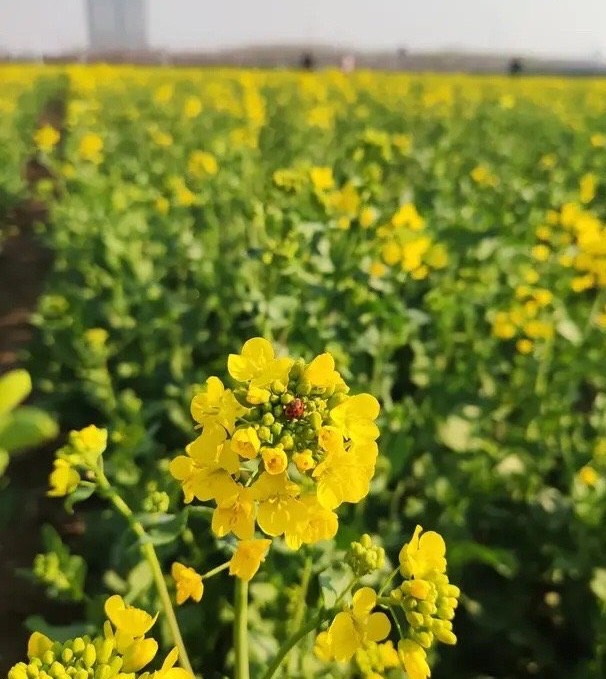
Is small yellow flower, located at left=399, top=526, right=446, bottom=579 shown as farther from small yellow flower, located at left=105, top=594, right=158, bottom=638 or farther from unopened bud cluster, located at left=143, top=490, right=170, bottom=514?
unopened bud cluster, located at left=143, top=490, right=170, bottom=514

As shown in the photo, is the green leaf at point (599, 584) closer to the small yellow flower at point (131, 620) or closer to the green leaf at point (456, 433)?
the green leaf at point (456, 433)

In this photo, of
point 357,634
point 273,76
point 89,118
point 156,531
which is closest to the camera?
point 357,634

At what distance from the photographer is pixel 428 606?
91cm

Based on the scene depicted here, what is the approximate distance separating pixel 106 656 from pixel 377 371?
1.55 metres

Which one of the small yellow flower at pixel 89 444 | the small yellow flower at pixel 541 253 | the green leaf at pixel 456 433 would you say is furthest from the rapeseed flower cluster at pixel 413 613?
the small yellow flower at pixel 541 253

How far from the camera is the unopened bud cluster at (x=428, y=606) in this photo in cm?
91

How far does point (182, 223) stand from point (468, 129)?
17.9 ft

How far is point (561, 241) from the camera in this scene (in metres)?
3.00

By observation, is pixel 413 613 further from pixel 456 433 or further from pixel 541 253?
pixel 541 253

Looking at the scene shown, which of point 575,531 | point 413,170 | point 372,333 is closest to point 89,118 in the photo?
point 413,170

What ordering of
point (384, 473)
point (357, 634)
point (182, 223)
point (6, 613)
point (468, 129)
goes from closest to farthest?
point (357, 634)
point (384, 473)
point (6, 613)
point (182, 223)
point (468, 129)

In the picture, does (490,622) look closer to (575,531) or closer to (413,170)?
(575,531)

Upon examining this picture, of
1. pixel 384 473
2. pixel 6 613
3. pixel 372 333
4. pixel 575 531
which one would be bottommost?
pixel 6 613

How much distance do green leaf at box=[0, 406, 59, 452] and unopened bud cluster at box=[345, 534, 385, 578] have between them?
719mm
